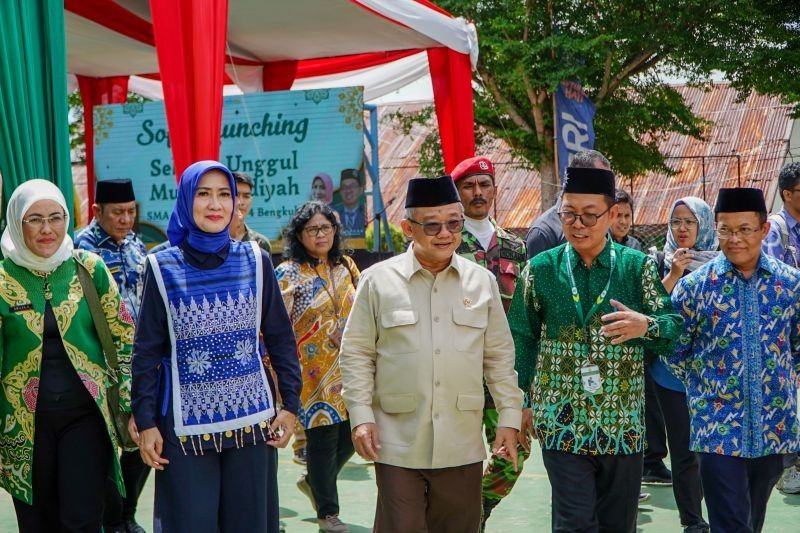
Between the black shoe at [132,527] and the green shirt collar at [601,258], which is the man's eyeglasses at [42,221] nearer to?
the black shoe at [132,527]

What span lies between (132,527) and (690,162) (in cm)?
2183

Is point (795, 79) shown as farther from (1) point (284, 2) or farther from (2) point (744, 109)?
(2) point (744, 109)

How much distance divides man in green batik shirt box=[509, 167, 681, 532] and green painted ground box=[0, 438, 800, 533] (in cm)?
183

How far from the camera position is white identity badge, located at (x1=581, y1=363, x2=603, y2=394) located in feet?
14.0

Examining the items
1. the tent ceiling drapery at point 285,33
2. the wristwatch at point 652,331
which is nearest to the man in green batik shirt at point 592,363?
the wristwatch at point 652,331

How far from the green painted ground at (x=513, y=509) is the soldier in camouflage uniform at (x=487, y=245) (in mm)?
→ 730

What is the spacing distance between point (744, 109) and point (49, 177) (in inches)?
933

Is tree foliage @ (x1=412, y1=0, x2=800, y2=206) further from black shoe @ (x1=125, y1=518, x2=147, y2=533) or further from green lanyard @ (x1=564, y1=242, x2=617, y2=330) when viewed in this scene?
green lanyard @ (x1=564, y1=242, x2=617, y2=330)

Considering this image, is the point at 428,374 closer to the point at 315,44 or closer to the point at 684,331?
the point at 684,331

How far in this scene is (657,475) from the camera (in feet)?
23.4

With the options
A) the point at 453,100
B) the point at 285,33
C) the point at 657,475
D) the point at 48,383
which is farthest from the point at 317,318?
the point at 285,33

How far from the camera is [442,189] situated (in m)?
4.30

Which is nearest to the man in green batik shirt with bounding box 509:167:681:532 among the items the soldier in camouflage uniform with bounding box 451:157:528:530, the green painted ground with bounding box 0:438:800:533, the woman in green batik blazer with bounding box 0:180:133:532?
the soldier in camouflage uniform with bounding box 451:157:528:530

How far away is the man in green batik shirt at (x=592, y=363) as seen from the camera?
169 inches
